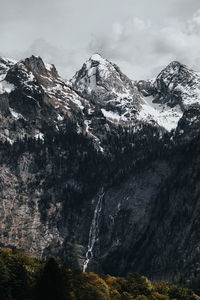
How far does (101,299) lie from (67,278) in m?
25.9

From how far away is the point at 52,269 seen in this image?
140875mm

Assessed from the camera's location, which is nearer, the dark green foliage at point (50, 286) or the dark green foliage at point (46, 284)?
the dark green foliage at point (50, 286)

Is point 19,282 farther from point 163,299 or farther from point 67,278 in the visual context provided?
point 163,299

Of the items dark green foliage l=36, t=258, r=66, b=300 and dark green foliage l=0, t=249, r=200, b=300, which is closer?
dark green foliage l=36, t=258, r=66, b=300

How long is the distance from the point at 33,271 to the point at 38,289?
33.3 m

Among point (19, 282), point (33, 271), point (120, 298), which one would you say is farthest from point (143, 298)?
point (19, 282)

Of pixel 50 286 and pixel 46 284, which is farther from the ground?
pixel 46 284

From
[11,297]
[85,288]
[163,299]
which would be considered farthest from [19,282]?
[163,299]

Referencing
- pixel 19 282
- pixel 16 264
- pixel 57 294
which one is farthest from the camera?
pixel 16 264

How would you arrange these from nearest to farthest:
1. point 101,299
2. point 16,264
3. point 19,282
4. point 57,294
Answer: point 57,294, point 19,282, point 16,264, point 101,299

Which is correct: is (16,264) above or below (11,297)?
above

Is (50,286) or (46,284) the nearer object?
(50,286)

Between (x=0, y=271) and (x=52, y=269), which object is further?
(x=0, y=271)

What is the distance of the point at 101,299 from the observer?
170750 mm
